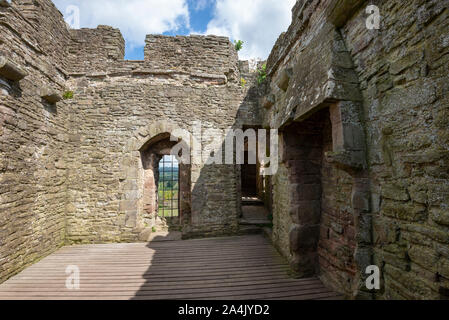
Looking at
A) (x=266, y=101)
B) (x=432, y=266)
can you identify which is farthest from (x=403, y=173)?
(x=266, y=101)

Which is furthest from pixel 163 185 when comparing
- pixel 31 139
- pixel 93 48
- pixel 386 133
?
pixel 386 133

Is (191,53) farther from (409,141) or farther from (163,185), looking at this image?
(409,141)

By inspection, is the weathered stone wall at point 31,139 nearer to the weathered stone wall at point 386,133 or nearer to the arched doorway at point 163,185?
the arched doorway at point 163,185

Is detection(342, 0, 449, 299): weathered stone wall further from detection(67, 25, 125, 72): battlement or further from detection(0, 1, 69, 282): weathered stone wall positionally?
detection(67, 25, 125, 72): battlement

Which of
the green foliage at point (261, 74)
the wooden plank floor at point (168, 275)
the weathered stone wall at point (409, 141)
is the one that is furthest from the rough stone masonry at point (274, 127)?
the wooden plank floor at point (168, 275)

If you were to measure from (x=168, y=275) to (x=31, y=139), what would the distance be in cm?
397

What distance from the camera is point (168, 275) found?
360 cm

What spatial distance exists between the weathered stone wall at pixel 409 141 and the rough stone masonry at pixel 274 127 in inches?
0.4

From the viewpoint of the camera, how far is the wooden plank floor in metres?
3.05

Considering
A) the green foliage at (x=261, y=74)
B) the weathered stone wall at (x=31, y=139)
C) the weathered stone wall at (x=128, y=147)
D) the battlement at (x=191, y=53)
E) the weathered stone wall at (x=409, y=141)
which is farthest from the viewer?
the green foliage at (x=261, y=74)

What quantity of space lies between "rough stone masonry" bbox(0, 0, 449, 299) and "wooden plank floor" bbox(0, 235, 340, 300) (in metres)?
0.34

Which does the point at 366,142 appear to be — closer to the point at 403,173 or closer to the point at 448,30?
the point at 403,173

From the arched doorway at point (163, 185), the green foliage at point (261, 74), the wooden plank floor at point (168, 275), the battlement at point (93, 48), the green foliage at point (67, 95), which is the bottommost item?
the wooden plank floor at point (168, 275)

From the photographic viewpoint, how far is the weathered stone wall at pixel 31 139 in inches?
140
